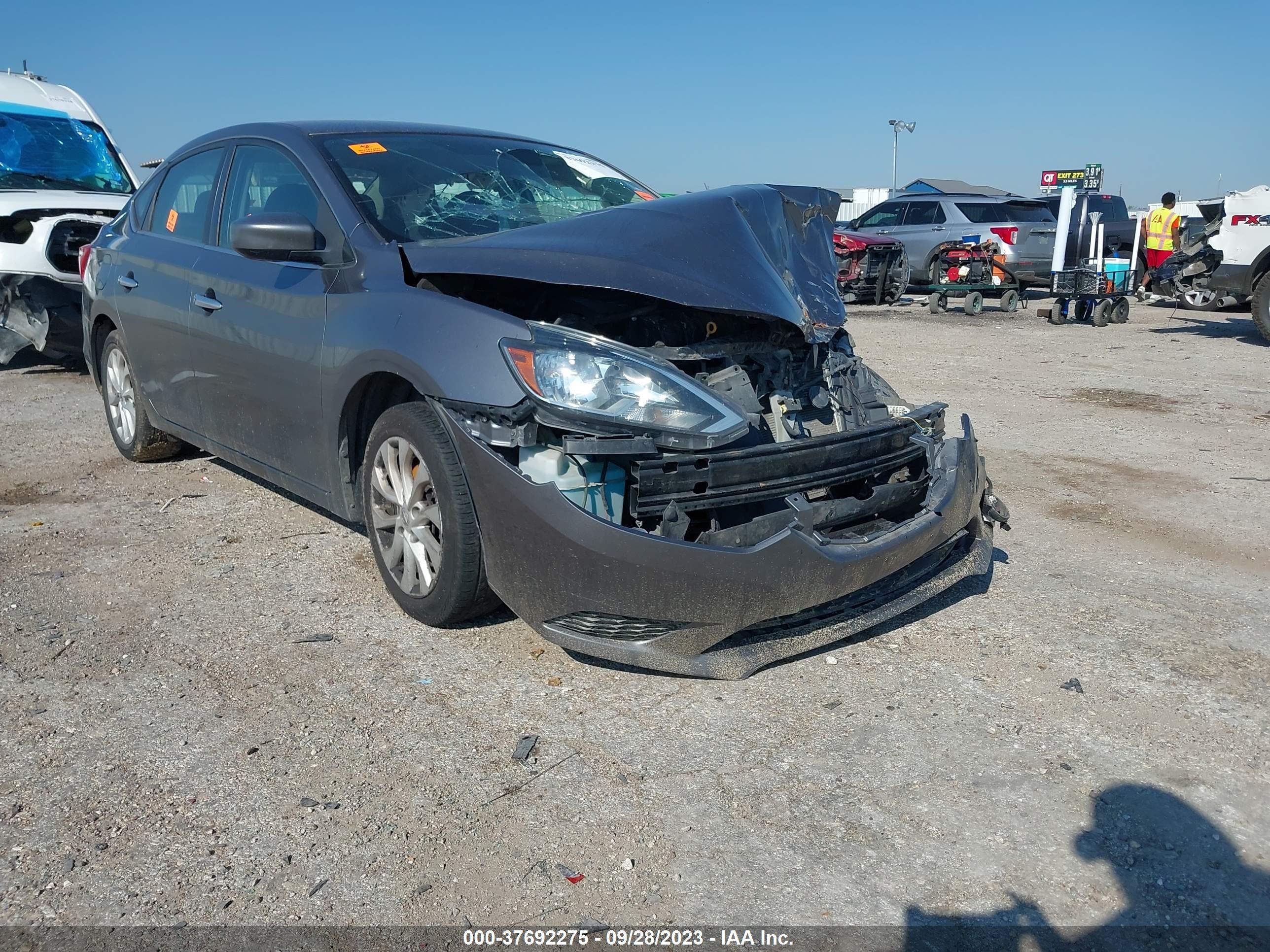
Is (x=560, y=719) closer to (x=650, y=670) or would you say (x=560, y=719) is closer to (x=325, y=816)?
(x=650, y=670)

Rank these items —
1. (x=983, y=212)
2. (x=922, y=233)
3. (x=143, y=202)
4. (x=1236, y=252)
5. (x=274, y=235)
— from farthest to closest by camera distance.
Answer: (x=922, y=233) < (x=983, y=212) < (x=1236, y=252) < (x=143, y=202) < (x=274, y=235)

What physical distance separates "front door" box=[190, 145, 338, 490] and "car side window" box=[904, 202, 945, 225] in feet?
49.1

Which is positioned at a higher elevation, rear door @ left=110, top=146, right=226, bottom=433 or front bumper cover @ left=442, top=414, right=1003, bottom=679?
rear door @ left=110, top=146, right=226, bottom=433

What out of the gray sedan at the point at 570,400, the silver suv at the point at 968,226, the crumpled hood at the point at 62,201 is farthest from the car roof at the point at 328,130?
the silver suv at the point at 968,226

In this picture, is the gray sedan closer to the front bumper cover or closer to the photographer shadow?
the front bumper cover

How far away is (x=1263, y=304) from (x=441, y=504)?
11752 millimetres

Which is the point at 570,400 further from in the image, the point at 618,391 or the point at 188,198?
the point at 188,198

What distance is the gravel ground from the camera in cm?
229

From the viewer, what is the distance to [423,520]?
11.4 ft

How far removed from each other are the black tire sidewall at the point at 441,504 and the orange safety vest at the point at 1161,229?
1683 centimetres

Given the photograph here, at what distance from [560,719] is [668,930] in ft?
3.08

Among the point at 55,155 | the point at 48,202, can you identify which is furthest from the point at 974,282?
the point at 48,202

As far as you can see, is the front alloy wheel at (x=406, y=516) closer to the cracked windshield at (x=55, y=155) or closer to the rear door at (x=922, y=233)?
the cracked windshield at (x=55, y=155)

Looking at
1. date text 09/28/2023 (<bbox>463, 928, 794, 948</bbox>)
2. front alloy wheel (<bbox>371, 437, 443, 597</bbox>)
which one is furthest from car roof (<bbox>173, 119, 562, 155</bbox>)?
date text 09/28/2023 (<bbox>463, 928, 794, 948</bbox>)
